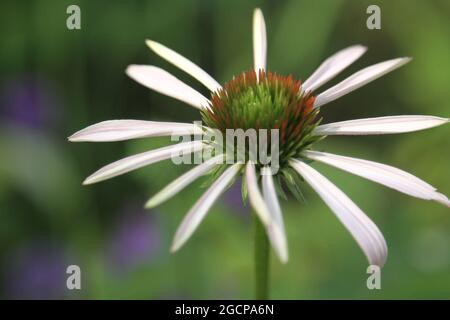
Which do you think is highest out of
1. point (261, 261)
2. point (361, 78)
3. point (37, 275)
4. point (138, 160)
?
point (361, 78)

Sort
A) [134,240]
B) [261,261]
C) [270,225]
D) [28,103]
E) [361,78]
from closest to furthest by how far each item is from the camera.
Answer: [270,225] → [261,261] → [361,78] → [134,240] → [28,103]

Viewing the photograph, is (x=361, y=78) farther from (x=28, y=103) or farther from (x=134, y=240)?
(x=28, y=103)

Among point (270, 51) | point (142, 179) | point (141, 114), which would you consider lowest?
point (142, 179)

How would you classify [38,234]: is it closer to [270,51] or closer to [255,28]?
[270,51]

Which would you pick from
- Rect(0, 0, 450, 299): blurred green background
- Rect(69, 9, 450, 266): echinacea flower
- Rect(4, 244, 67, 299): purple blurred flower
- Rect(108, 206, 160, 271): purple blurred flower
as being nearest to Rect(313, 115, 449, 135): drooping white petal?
Rect(69, 9, 450, 266): echinacea flower

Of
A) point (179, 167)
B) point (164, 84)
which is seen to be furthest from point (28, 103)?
point (164, 84)
